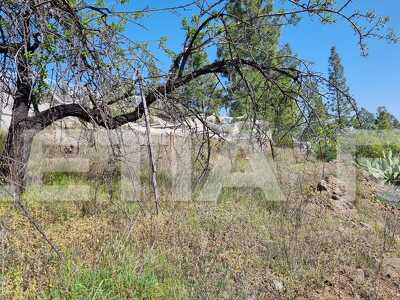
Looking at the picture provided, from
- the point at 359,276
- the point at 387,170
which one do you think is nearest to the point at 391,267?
the point at 359,276

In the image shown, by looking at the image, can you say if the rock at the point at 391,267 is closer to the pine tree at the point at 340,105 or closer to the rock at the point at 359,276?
the rock at the point at 359,276

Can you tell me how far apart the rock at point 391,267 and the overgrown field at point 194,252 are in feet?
0.08

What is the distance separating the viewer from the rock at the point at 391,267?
3.41 metres

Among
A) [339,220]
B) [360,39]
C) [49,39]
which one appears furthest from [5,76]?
[339,220]

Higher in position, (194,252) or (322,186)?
(322,186)

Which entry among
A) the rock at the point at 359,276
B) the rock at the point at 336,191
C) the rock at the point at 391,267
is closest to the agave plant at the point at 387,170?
the rock at the point at 336,191

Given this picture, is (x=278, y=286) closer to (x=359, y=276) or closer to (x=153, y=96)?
(x=359, y=276)

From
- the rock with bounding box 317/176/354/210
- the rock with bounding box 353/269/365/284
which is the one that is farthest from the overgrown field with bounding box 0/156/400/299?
the rock with bounding box 317/176/354/210

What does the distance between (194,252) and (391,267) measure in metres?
1.73

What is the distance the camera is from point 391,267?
11.6 feet

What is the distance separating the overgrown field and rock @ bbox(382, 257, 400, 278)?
24mm

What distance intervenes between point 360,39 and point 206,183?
2695 mm

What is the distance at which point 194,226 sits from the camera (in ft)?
12.5

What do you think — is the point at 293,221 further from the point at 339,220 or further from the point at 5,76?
the point at 5,76
